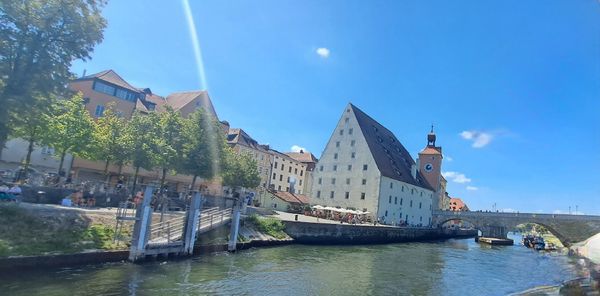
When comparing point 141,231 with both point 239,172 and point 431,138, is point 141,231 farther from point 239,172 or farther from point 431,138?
point 431,138

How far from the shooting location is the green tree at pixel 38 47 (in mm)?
18438

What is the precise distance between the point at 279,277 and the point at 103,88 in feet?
129

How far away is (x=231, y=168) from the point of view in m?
47.2

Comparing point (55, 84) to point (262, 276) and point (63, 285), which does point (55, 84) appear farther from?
point (262, 276)

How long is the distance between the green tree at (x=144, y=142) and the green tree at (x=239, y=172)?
35.6 feet

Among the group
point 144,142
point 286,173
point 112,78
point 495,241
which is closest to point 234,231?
point 144,142

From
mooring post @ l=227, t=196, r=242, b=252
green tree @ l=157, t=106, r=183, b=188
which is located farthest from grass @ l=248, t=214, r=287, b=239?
green tree @ l=157, t=106, r=183, b=188

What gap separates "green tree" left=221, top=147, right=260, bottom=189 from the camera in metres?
47.4

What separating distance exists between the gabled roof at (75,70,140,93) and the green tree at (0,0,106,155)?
28414 mm

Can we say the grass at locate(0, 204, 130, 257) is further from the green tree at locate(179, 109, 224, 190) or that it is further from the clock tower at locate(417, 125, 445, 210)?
the clock tower at locate(417, 125, 445, 210)

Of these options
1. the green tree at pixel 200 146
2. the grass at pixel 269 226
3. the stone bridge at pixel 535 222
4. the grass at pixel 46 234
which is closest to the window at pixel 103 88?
the green tree at pixel 200 146

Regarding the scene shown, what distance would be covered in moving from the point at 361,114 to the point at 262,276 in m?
57.7

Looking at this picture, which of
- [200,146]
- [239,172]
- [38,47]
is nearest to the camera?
[38,47]

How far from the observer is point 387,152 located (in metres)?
75.8
